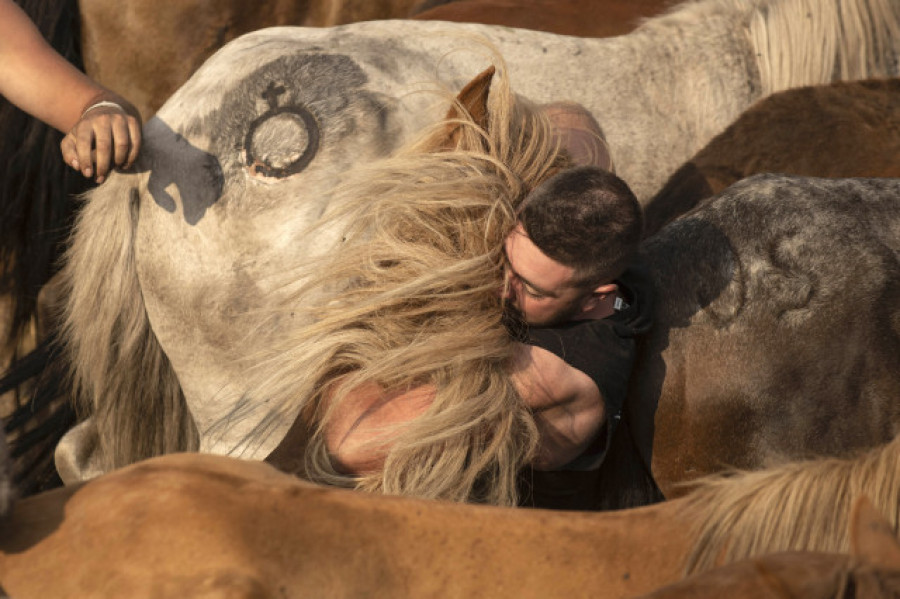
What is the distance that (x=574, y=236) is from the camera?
4.09 feet

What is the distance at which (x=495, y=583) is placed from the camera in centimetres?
79

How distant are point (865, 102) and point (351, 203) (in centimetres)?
102

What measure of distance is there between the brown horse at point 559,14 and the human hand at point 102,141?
3.46ft

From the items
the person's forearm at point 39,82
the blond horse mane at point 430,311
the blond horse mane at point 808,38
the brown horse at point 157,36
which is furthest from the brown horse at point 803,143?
the brown horse at point 157,36

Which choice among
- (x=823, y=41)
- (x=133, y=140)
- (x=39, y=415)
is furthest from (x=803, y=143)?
(x=39, y=415)

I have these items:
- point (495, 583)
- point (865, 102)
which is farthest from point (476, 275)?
point (865, 102)

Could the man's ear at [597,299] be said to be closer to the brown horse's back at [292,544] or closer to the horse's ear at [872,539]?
the brown horse's back at [292,544]

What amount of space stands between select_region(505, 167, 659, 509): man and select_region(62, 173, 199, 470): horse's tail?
33.8 inches

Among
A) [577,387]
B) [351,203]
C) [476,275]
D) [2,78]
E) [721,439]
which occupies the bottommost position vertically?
[721,439]

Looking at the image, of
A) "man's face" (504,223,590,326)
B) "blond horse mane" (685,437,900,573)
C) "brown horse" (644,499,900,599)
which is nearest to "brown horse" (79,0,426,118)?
"man's face" (504,223,590,326)

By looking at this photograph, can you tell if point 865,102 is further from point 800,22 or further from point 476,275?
point 476,275

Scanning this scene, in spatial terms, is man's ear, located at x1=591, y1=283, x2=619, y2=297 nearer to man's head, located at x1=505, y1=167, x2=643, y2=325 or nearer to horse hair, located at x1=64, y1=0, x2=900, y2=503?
man's head, located at x1=505, y1=167, x2=643, y2=325

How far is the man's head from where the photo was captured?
1.25 m

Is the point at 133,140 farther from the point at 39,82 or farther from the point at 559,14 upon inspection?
the point at 559,14
